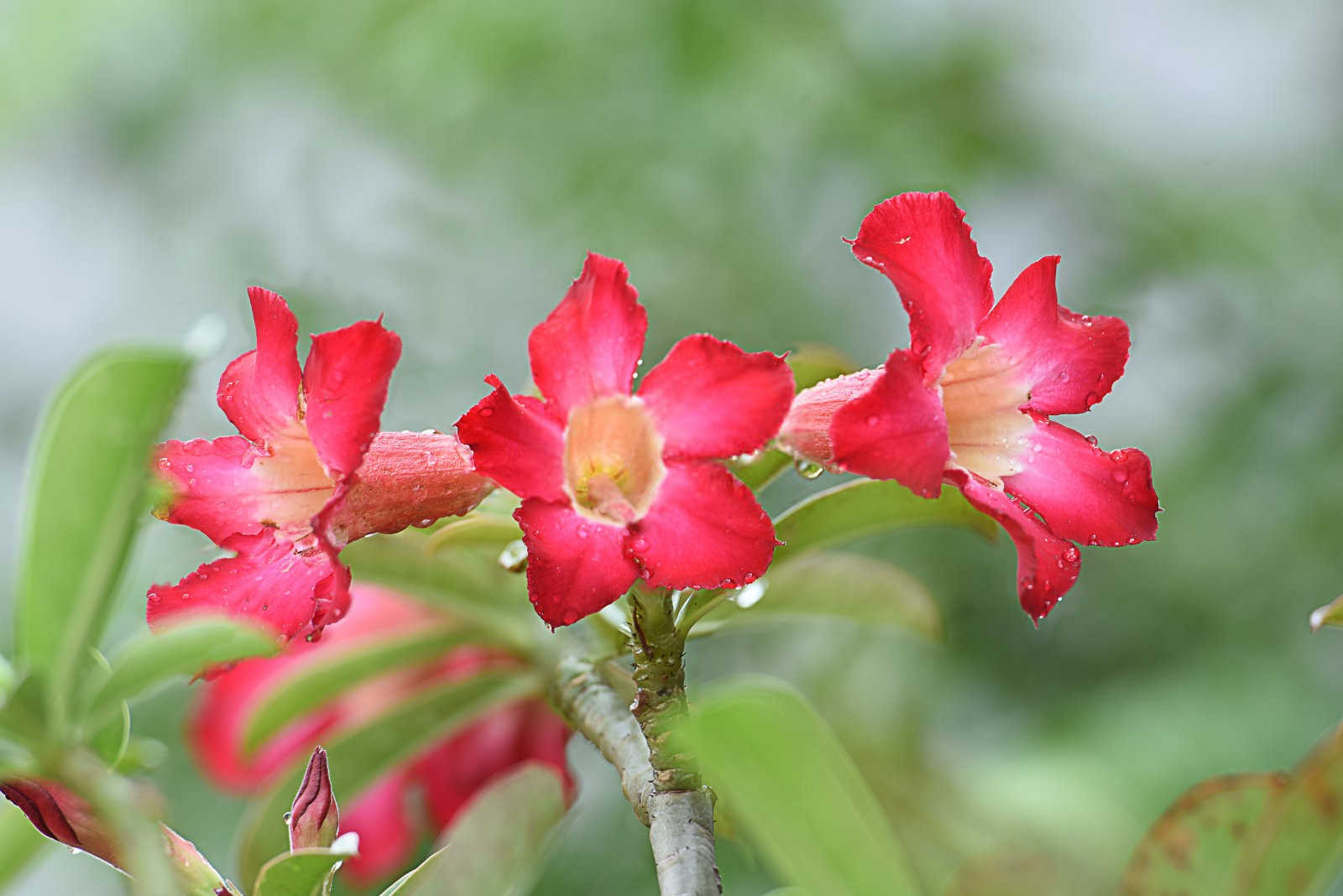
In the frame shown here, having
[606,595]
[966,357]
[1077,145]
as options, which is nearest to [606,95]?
[1077,145]

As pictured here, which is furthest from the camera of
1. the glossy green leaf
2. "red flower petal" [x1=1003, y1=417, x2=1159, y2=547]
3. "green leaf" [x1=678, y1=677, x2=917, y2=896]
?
the glossy green leaf

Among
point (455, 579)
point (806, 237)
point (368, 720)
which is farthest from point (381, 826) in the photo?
point (806, 237)

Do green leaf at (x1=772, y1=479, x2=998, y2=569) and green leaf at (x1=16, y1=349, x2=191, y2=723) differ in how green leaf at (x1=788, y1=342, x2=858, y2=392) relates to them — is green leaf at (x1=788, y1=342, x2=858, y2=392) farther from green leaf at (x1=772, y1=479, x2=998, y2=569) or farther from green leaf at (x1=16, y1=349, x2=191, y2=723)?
green leaf at (x1=16, y1=349, x2=191, y2=723)

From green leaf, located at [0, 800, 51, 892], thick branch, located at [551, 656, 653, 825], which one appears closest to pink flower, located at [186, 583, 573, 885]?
thick branch, located at [551, 656, 653, 825]

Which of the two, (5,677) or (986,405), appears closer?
(5,677)

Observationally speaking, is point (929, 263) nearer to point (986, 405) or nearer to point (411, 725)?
point (986, 405)

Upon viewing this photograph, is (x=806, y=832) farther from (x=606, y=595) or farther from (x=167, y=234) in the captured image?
(x=167, y=234)
